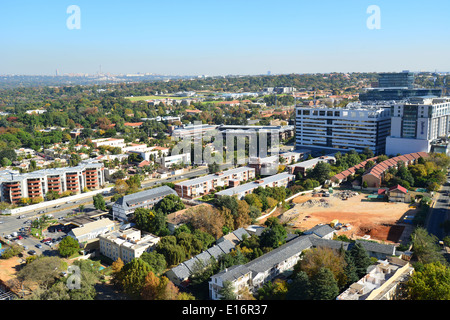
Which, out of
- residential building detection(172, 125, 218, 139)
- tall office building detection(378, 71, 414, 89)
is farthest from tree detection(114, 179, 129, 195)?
tall office building detection(378, 71, 414, 89)

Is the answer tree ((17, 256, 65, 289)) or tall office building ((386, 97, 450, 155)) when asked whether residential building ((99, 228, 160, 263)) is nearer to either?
tree ((17, 256, 65, 289))

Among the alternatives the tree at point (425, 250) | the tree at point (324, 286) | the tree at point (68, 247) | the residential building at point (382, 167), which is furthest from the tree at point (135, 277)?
the residential building at point (382, 167)

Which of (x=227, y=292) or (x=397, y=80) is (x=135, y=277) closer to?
(x=227, y=292)

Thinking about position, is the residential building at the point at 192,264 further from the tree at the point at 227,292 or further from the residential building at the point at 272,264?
the tree at the point at 227,292

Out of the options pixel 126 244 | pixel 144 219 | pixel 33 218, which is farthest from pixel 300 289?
pixel 33 218
